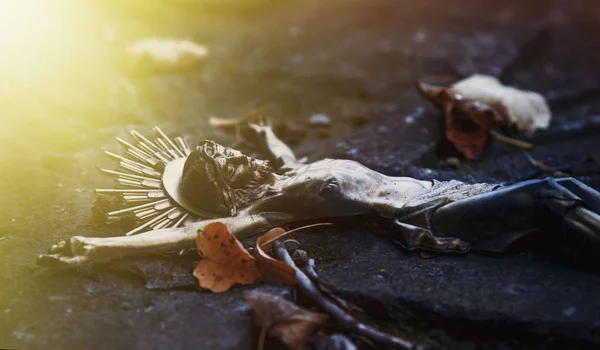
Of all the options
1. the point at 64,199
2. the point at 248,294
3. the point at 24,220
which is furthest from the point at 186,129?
the point at 248,294

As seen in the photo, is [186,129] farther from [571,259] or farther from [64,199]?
[571,259]

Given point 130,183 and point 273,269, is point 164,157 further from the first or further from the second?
point 273,269

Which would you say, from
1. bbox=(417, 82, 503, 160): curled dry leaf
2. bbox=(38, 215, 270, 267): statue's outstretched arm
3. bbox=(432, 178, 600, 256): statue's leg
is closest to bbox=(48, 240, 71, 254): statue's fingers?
bbox=(38, 215, 270, 267): statue's outstretched arm

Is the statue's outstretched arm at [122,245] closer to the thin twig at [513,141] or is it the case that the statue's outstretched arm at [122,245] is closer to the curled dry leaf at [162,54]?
the thin twig at [513,141]

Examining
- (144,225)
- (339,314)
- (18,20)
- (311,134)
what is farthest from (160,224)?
(18,20)

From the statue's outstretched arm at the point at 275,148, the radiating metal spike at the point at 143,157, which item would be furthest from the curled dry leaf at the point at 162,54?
the radiating metal spike at the point at 143,157

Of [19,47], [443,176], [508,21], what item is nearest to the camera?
Result: [443,176]

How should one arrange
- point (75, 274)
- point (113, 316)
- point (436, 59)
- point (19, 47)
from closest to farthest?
point (113, 316) → point (75, 274) → point (19, 47) → point (436, 59)
